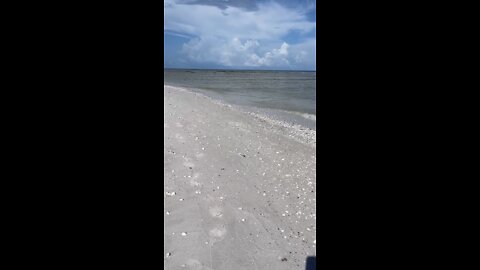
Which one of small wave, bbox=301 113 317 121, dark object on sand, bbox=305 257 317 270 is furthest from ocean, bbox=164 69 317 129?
dark object on sand, bbox=305 257 317 270

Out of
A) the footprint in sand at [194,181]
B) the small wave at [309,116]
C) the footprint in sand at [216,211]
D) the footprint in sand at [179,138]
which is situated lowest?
the footprint in sand at [216,211]

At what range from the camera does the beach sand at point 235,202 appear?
11.2ft

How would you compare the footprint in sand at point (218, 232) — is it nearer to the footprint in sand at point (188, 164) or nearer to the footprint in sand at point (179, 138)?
the footprint in sand at point (188, 164)

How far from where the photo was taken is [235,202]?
4609 mm

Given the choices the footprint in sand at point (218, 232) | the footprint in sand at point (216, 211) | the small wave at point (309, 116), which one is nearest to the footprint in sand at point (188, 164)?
the footprint in sand at point (216, 211)

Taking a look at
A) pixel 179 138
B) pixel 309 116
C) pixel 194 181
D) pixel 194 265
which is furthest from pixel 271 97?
pixel 194 265

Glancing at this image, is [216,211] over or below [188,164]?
below

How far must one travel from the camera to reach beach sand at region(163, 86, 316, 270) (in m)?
3.43

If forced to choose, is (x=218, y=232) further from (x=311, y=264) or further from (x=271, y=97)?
(x=271, y=97)
